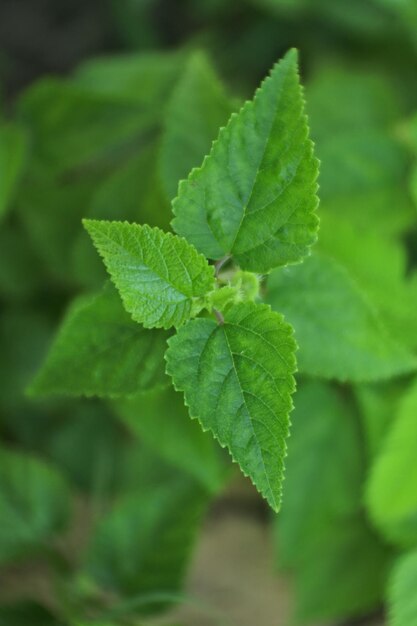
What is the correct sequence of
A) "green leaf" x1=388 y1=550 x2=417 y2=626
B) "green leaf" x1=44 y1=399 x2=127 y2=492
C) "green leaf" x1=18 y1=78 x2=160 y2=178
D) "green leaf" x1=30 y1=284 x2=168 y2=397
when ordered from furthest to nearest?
"green leaf" x1=44 y1=399 x2=127 y2=492 < "green leaf" x1=18 y1=78 x2=160 y2=178 < "green leaf" x1=388 y1=550 x2=417 y2=626 < "green leaf" x1=30 y1=284 x2=168 y2=397

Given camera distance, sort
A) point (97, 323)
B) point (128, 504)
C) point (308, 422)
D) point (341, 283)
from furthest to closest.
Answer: point (308, 422)
point (128, 504)
point (341, 283)
point (97, 323)

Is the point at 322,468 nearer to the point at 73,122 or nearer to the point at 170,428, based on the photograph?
the point at 170,428

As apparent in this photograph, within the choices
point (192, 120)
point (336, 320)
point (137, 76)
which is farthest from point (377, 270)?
point (137, 76)

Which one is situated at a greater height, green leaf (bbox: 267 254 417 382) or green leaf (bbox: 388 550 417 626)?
green leaf (bbox: 267 254 417 382)

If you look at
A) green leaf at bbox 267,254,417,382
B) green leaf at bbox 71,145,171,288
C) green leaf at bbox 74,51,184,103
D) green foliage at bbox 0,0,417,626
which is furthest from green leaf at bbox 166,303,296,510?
green leaf at bbox 74,51,184,103

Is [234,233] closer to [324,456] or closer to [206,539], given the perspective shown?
[324,456]

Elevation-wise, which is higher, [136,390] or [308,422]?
[308,422]

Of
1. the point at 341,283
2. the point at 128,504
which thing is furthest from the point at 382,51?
the point at 128,504

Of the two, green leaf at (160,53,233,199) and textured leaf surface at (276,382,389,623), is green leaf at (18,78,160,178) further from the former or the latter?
textured leaf surface at (276,382,389,623)
